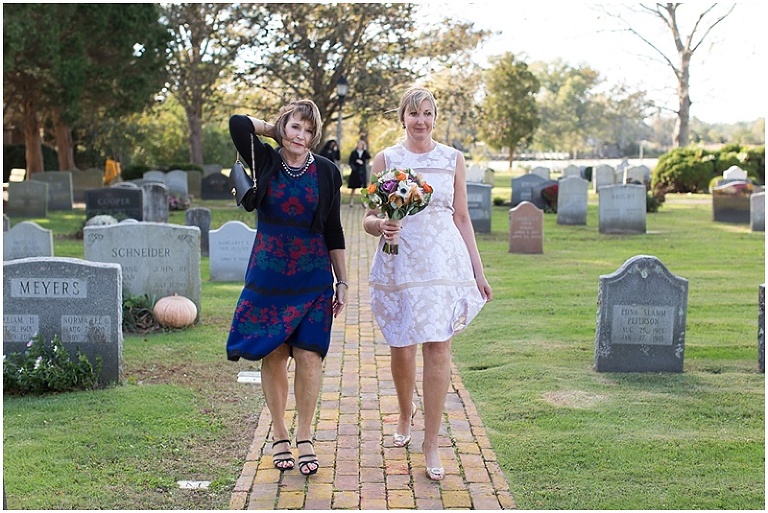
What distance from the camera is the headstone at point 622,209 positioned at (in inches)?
809

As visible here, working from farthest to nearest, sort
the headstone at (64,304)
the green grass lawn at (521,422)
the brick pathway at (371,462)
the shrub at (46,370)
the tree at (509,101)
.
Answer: the tree at (509,101)
the headstone at (64,304)
the shrub at (46,370)
the green grass lawn at (521,422)
the brick pathway at (371,462)

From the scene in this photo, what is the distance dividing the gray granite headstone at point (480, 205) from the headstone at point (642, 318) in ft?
41.8

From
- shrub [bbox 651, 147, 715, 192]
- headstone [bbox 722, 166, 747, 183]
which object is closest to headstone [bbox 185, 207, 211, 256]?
headstone [bbox 722, 166, 747, 183]

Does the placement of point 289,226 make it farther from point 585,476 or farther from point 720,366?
point 720,366

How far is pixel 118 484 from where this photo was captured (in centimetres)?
525

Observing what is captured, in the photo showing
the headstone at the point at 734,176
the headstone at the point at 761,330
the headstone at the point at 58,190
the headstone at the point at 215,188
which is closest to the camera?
the headstone at the point at 761,330

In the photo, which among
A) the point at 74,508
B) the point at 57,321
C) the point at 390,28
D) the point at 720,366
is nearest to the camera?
the point at 74,508

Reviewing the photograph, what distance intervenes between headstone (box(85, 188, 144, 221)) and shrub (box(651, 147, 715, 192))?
2190cm

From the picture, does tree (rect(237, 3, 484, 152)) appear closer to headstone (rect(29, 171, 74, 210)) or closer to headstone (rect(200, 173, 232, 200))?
headstone (rect(200, 173, 232, 200))

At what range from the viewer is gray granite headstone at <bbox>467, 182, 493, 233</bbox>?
2052cm

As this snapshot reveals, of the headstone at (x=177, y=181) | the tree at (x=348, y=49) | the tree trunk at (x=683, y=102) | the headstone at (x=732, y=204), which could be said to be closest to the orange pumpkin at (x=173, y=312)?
the headstone at (x=732, y=204)

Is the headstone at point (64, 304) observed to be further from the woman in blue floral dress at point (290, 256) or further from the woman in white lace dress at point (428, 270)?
the woman in white lace dress at point (428, 270)

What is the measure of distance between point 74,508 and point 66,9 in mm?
22943

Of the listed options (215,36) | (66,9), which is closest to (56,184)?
(66,9)
